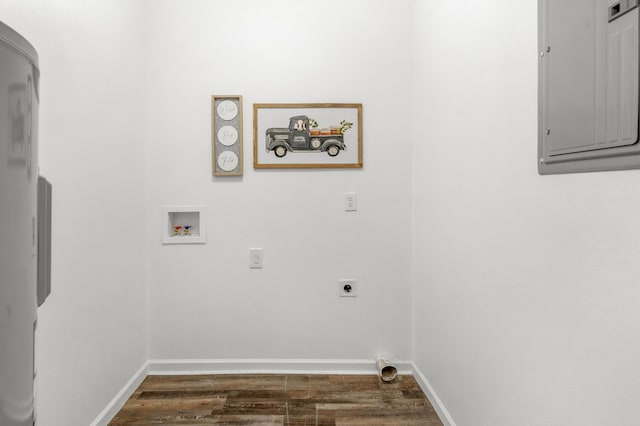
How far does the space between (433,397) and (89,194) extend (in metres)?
1.89

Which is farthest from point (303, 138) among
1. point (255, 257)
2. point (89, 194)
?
point (89, 194)

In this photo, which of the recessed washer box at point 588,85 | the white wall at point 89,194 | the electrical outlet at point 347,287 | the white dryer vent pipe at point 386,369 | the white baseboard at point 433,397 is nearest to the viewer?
the recessed washer box at point 588,85

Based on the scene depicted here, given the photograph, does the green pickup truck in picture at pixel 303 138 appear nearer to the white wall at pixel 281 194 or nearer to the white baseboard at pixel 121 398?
the white wall at pixel 281 194

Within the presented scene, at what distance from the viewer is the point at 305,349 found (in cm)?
215

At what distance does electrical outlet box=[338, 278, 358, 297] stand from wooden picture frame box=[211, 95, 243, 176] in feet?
2.99

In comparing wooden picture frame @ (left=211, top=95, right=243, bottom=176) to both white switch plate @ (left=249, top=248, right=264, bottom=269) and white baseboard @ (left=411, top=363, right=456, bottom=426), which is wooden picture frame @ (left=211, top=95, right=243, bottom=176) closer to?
white switch plate @ (left=249, top=248, right=264, bottom=269)

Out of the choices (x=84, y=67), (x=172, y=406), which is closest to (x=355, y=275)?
(x=172, y=406)

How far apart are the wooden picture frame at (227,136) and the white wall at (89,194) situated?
43cm

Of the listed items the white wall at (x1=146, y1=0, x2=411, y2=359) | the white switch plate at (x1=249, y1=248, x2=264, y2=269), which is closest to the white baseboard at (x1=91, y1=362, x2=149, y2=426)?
the white wall at (x1=146, y1=0, x2=411, y2=359)

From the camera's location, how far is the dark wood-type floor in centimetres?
169

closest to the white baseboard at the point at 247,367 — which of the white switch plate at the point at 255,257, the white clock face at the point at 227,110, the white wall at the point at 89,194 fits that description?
the white wall at the point at 89,194

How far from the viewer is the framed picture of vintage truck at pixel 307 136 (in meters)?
2.12

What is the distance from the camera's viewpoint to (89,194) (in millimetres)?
1530

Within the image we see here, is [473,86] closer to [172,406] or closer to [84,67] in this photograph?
[84,67]
